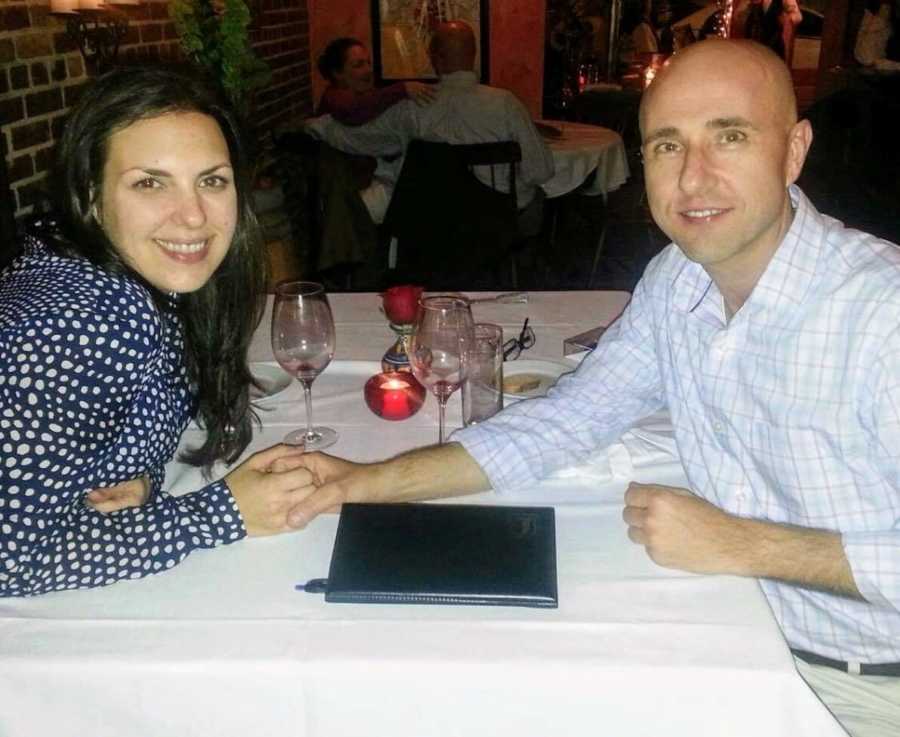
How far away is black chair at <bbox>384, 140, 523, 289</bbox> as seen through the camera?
356cm

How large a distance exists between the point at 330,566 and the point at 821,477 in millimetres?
671

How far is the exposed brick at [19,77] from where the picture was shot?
95.7 inches

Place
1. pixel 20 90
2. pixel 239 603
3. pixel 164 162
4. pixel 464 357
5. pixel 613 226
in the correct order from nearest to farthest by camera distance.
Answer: pixel 239 603 → pixel 164 162 → pixel 464 357 → pixel 20 90 → pixel 613 226

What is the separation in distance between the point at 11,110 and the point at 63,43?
1.22 feet

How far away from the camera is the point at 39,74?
257 centimetres

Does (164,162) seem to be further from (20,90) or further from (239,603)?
(20,90)

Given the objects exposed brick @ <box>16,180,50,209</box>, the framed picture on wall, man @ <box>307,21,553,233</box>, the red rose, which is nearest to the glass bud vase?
the red rose

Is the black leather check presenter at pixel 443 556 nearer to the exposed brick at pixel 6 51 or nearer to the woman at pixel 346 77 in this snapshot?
the exposed brick at pixel 6 51

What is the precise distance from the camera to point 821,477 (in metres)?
1.20

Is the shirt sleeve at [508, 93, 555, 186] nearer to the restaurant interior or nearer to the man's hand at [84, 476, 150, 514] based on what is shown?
the restaurant interior

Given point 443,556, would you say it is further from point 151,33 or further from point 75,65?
point 151,33

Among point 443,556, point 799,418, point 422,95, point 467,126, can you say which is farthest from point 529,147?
point 443,556

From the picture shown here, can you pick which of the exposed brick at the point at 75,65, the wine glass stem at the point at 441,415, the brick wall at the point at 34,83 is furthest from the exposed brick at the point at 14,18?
the wine glass stem at the point at 441,415

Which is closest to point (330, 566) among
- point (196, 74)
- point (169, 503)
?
point (169, 503)
